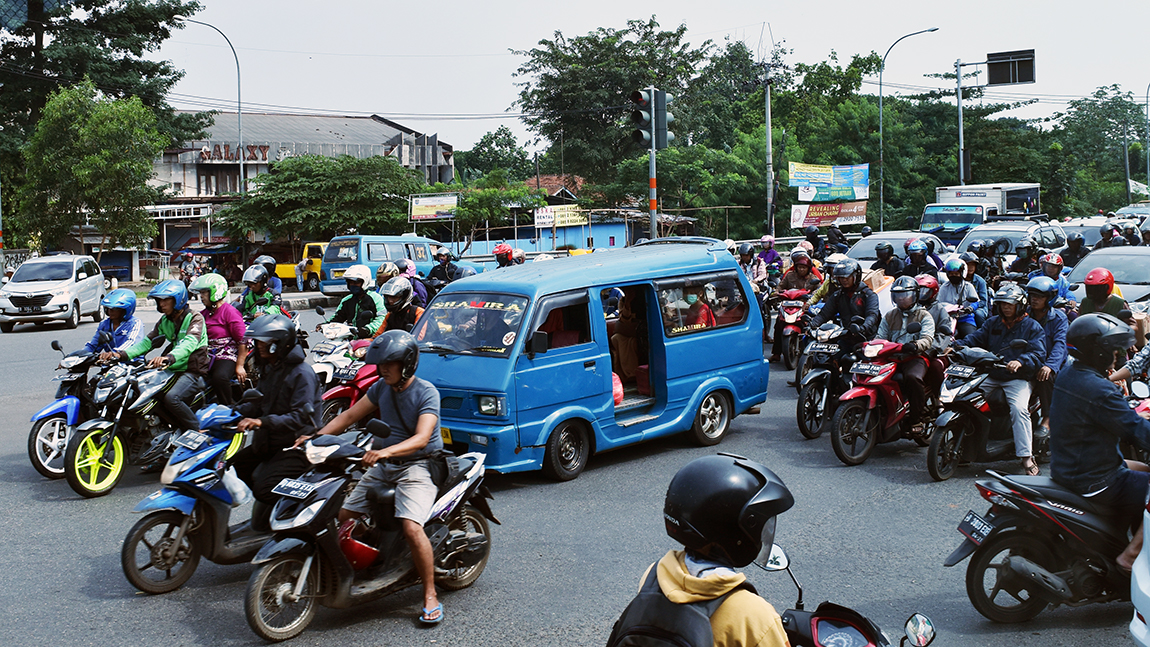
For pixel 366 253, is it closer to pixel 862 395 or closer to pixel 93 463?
pixel 93 463

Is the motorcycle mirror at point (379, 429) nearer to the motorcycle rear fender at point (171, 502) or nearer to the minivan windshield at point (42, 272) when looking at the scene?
the motorcycle rear fender at point (171, 502)

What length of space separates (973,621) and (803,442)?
4434 millimetres

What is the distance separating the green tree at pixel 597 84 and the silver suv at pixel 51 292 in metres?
31.2

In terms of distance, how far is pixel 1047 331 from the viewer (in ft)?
25.9

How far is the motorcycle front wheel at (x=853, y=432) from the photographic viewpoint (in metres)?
8.33

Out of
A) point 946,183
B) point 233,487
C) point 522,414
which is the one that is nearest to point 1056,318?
point 522,414

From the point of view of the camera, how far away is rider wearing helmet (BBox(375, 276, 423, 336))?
9.77 m

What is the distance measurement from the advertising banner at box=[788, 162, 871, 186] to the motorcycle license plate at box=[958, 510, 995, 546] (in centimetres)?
2944

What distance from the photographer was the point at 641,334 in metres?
9.68

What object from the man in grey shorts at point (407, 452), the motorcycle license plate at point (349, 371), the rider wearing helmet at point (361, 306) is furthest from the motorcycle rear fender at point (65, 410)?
the man in grey shorts at point (407, 452)

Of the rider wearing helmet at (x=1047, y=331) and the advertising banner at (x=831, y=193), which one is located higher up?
the advertising banner at (x=831, y=193)

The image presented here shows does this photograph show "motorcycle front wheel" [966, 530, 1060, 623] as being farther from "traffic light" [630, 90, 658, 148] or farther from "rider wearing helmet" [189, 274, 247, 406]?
"traffic light" [630, 90, 658, 148]

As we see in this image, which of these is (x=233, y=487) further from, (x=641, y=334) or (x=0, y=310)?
(x=0, y=310)

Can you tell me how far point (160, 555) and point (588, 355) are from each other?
12.4ft
